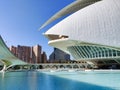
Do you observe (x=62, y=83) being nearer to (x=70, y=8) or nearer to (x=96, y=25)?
(x=96, y=25)

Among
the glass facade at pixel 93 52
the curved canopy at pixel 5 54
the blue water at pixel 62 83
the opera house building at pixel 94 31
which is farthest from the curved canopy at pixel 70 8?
the blue water at pixel 62 83

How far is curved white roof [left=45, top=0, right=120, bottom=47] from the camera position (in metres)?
32.8

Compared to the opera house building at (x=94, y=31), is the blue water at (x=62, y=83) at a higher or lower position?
lower

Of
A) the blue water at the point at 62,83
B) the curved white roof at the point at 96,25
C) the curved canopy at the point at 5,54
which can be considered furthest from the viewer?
the curved white roof at the point at 96,25

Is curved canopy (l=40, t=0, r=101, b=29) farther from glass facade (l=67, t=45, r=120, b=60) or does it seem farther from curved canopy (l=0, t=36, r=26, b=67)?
curved canopy (l=0, t=36, r=26, b=67)

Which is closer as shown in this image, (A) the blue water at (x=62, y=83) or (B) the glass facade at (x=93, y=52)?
(A) the blue water at (x=62, y=83)

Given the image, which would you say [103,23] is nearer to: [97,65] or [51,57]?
[97,65]

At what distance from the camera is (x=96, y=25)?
33875 millimetres

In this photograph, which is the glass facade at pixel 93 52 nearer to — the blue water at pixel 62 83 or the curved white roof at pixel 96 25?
the curved white roof at pixel 96 25

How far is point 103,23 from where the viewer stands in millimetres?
33625

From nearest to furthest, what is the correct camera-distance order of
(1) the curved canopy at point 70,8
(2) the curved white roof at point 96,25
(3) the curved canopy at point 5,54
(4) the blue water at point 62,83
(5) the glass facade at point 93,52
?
(4) the blue water at point 62,83 < (3) the curved canopy at point 5,54 < (2) the curved white roof at point 96,25 < (5) the glass facade at point 93,52 < (1) the curved canopy at point 70,8

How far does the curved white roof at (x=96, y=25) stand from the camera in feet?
108

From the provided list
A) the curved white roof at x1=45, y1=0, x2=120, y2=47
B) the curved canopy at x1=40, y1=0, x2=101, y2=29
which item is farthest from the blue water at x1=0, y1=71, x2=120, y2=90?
the curved canopy at x1=40, y1=0, x2=101, y2=29

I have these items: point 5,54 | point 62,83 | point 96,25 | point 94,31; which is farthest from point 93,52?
point 62,83
